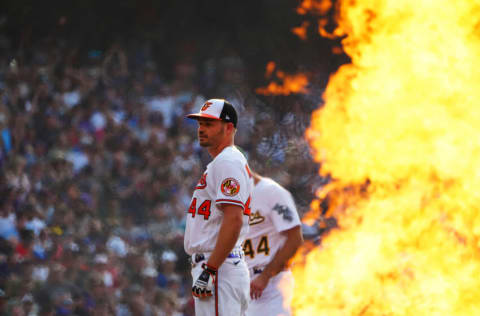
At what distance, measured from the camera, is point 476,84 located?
5.26 meters

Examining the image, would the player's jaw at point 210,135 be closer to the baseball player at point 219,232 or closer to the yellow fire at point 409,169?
the baseball player at point 219,232

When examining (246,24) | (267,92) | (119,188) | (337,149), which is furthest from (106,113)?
(337,149)

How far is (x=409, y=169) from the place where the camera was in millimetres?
5430

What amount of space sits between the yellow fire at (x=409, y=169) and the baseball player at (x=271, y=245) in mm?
281

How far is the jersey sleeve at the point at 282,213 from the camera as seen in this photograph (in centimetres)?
519

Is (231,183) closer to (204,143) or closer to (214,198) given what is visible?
(214,198)

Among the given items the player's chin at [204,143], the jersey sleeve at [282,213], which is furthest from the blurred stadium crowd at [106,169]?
the player's chin at [204,143]

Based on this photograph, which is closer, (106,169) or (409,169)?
(409,169)

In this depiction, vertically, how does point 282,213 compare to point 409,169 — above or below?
below

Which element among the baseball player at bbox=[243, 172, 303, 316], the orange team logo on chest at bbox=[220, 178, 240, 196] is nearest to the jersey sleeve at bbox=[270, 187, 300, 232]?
the baseball player at bbox=[243, 172, 303, 316]

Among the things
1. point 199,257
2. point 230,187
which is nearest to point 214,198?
point 230,187

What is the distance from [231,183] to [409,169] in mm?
2044

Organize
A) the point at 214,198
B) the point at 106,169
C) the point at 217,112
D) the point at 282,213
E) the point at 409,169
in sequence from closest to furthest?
the point at 214,198
the point at 217,112
the point at 282,213
the point at 409,169
the point at 106,169

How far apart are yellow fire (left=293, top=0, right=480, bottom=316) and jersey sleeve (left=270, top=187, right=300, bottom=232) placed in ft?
2.15
